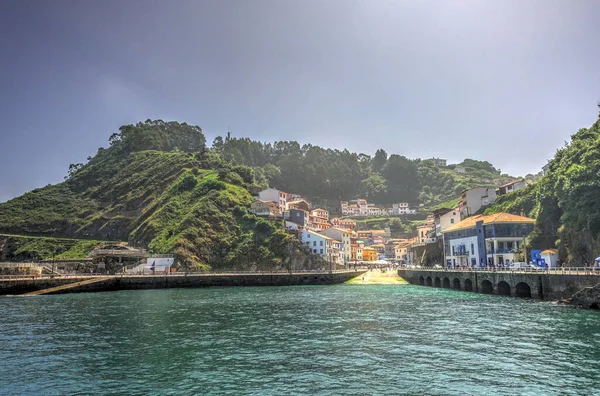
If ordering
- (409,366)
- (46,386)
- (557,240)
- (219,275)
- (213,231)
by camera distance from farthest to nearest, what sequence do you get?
(213,231) → (219,275) → (557,240) → (409,366) → (46,386)

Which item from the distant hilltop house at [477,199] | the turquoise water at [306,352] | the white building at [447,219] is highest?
the distant hilltop house at [477,199]

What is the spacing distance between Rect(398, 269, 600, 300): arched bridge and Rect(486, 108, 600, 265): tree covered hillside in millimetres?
7437

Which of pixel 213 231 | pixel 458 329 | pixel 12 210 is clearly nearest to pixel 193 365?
pixel 458 329

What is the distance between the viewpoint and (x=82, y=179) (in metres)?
146

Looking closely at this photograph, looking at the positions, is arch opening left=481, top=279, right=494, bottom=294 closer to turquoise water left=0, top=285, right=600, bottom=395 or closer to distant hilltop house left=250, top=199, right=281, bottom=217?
turquoise water left=0, top=285, right=600, bottom=395

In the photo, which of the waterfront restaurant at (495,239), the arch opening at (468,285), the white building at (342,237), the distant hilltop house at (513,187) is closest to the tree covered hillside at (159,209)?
the white building at (342,237)

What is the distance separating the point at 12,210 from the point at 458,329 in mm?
132173

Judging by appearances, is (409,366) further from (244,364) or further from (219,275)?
(219,275)

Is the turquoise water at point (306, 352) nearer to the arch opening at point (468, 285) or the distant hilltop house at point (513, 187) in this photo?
the arch opening at point (468, 285)

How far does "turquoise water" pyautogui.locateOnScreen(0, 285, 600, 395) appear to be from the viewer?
58.4ft

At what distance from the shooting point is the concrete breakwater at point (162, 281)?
6738cm

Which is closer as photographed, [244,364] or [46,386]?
[46,386]

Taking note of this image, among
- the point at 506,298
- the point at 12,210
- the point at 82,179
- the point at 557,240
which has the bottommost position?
the point at 506,298

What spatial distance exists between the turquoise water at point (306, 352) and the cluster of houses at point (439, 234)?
93.7 feet
